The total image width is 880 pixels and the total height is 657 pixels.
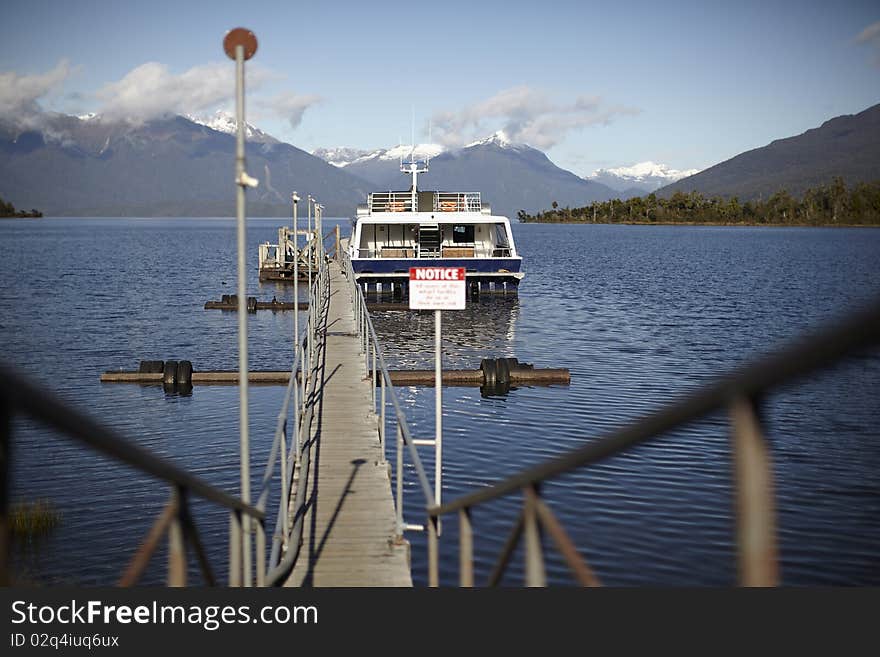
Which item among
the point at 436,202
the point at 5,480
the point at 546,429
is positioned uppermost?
the point at 436,202

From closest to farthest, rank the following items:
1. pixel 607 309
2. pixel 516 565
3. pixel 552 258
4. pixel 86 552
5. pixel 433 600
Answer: pixel 433 600, pixel 516 565, pixel 86 552, pixel 607 309, pixel 552 258

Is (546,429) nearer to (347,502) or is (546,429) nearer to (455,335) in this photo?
(347,502)

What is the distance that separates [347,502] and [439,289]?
8.29 feet

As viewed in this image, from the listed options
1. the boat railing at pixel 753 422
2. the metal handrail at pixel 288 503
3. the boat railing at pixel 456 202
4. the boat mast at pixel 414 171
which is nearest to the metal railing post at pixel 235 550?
the metal handrail at pixel 288 503

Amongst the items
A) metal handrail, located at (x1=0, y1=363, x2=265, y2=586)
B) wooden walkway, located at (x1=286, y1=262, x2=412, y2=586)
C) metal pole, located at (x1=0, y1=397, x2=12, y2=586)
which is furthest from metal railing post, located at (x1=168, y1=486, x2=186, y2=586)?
wooden walkway, located at (x1=286, y1=262, x2=412, y2=586)

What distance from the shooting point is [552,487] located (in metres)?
14.8

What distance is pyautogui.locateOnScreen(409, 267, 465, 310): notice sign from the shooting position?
31.7ft

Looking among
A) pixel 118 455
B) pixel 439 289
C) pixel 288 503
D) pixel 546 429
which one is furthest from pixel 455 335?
pixel 118 455

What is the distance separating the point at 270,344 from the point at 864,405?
1844 centimetres

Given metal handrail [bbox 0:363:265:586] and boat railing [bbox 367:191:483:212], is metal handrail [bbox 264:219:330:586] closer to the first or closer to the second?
metal handrail [bbox 0:363:265:586]

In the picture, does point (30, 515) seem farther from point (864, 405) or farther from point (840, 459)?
point (864, 405)

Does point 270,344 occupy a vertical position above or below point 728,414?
below

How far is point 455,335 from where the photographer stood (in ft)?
115

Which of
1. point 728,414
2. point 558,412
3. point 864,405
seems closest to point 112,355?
point 558,412
